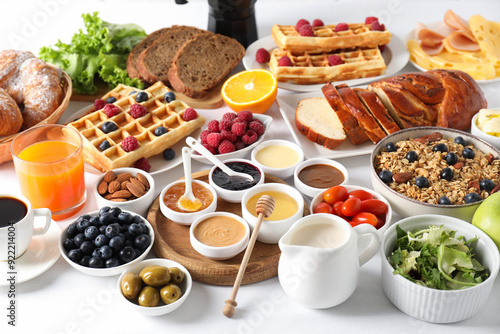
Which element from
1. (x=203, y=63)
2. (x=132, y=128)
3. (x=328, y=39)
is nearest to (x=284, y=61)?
(x=328, y=39)

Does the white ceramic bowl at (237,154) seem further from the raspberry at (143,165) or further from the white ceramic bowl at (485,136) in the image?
the white ceramic bowl at (485,136)

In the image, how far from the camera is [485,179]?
2406 millimetres

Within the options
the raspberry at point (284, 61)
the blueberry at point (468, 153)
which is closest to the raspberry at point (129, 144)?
the raspberry at point (284, 61)

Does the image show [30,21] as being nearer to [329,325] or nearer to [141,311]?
[141,311]

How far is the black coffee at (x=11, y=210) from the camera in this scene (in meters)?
2.15

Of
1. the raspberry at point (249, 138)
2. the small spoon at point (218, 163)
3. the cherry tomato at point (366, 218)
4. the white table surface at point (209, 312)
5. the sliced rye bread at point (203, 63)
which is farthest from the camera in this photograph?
the sliced rye bread at point (203, 63)

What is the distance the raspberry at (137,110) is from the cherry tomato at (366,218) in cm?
124

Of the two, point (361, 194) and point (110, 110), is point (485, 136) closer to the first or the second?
point (361, 194)

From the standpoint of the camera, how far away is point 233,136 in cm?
278

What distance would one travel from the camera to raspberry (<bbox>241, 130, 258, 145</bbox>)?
9.13ft

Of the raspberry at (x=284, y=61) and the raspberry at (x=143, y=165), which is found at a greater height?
the raspberry at (x=284, y=61)

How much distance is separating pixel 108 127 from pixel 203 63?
79cm

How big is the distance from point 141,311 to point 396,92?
5.42ft

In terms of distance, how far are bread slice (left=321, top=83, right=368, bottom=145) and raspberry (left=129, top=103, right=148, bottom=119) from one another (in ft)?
3.05
